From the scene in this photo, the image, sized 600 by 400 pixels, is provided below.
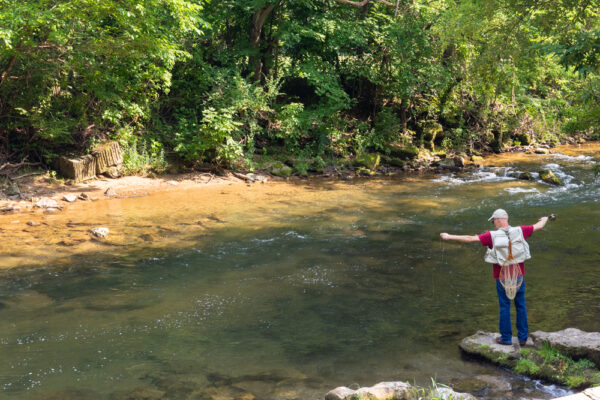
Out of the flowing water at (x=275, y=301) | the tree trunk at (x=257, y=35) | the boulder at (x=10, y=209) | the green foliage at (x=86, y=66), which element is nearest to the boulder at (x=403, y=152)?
the tree trunk at (x=257, y=35)

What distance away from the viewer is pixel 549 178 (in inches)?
645

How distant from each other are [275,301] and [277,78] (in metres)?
12.8

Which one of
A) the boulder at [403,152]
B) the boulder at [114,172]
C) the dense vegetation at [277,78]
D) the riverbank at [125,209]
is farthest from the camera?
the boulder at [403,152]

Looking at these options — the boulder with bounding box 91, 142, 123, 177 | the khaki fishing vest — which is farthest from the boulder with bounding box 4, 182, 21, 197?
the khaki fishing vest

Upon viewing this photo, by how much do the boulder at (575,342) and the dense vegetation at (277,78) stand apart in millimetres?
4750

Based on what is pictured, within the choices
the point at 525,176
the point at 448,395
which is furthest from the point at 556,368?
the point at 525,176

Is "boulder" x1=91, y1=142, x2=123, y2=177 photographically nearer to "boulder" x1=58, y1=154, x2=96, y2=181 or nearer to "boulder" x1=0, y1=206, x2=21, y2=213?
"boulder" x1=58, y1=154, x2=96, y2=181

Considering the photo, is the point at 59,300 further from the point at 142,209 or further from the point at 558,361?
the point at 558,361

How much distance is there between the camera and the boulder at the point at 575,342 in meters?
5.39

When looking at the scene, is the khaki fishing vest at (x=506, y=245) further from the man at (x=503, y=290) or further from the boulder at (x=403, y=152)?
the boulder at (x=403, y=152)

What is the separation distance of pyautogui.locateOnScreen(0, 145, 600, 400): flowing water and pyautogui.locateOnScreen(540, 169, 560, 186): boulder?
2.76m

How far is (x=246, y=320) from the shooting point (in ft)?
22.5

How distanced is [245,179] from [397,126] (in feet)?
23.7

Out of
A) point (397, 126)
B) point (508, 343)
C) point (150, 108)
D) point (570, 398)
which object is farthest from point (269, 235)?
point (397, 126)
